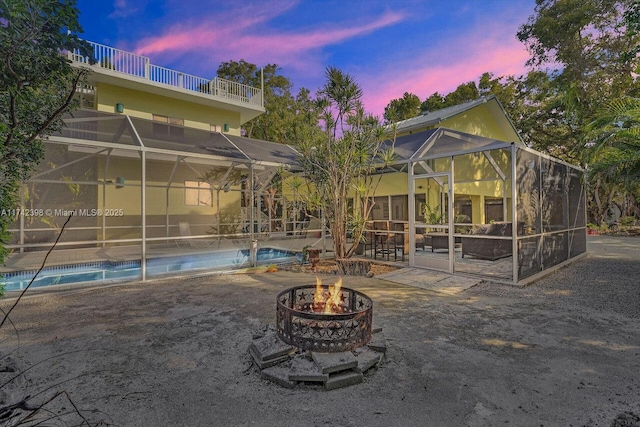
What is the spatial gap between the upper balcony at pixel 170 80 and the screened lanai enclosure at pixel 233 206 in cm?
305

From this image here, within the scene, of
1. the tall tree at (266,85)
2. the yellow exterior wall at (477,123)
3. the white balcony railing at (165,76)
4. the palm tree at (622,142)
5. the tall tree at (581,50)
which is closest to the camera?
the palm tree at (622,142)

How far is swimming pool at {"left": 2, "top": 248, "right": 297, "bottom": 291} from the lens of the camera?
6855mm

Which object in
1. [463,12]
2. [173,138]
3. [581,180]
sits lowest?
[581,180]

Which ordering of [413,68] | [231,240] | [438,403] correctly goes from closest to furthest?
[438,403]
[413,68]
[231,240]

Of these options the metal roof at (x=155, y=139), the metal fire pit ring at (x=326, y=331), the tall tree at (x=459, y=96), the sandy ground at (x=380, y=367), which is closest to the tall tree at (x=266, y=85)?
the tall tree at (x=459, y=96)

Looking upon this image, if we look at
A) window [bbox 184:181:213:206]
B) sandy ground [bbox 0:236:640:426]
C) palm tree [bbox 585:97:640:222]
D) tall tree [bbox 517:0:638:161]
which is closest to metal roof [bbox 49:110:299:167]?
sandy ground [bbox 0:236:640:426]

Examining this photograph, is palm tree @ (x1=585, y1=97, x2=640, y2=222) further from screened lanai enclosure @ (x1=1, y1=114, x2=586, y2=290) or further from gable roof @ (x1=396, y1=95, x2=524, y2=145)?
gable roof @ (x1=396, y1=95, x2=524, y2=145)

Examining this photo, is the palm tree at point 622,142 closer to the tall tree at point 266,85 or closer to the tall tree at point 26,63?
the tall tree at point 26,63

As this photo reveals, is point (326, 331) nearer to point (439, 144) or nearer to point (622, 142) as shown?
point (439, 144)

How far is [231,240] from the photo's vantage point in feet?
45.1

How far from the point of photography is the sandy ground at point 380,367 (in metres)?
2.45

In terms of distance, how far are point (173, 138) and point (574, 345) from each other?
29.1 ft

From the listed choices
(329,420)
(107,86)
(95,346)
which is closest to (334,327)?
(329,420)

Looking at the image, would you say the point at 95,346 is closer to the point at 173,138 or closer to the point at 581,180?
the point at 173,138
